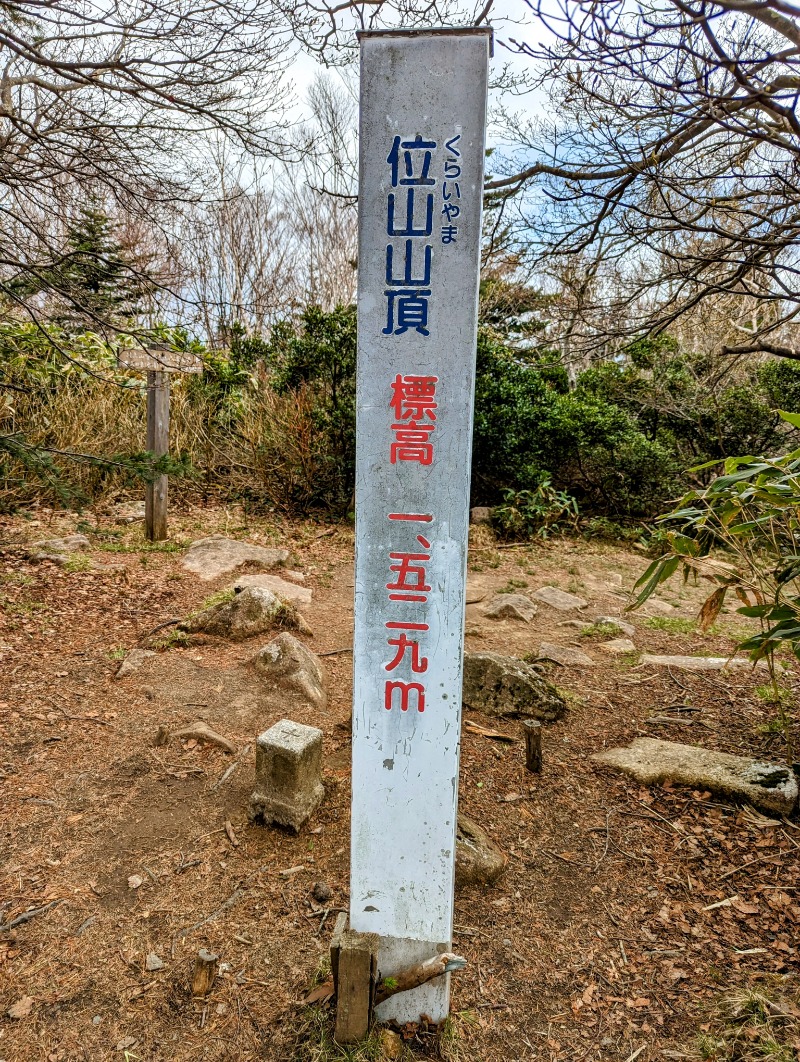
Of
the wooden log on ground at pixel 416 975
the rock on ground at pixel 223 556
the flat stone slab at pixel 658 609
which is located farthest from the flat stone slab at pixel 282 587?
the wooden log on ground at pixel 416 975

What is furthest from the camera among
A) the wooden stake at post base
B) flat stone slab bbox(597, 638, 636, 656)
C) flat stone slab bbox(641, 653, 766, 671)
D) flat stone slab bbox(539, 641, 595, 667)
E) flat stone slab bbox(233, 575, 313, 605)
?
the wooden stake at post base

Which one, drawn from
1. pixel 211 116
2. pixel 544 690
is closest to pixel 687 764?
pixel 544 690

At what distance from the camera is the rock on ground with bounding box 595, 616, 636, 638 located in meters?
4.81

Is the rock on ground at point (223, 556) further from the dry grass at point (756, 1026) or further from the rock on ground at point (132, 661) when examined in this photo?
the dry grass at point (756, 1026)

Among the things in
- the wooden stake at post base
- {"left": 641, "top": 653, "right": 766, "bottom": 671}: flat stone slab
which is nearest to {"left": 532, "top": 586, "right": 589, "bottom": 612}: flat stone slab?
{"left": 641, "top": 653, "right": 766, "bottom": 671}: flat stone slab

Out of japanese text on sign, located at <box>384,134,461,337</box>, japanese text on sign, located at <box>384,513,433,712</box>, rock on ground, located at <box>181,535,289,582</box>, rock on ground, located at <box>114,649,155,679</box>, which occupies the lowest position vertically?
rock on ground, located at <box>114,649,155,679</box>

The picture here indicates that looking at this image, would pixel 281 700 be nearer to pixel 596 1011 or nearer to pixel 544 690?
pixel 544 690

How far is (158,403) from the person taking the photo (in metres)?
5.83

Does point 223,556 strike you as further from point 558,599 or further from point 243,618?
point 558,599

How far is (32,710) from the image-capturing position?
3.40 meters

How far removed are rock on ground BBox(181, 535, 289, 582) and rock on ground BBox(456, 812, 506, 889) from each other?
3.62 m

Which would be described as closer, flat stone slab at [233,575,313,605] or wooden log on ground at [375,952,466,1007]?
wooden log on ground at [375,952,466,1007]

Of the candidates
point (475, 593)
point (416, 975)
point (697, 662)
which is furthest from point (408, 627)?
point (475, 593)

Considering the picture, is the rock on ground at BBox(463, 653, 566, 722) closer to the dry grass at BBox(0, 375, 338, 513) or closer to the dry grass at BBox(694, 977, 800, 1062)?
the dry grass at BBox(694, 977, 800, 1062)
